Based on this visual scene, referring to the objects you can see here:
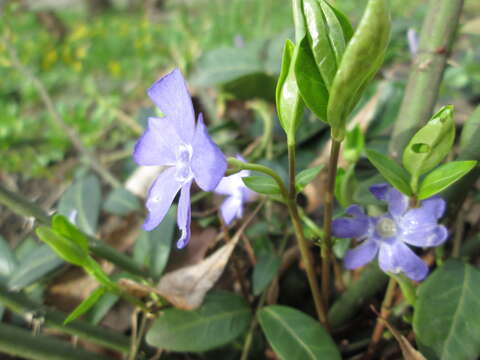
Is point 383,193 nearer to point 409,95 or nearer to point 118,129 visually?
point 409,95

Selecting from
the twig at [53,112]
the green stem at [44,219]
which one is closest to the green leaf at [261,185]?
the green stem at [44,219]

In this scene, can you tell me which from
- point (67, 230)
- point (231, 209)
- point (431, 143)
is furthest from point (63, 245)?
point (431, 143)

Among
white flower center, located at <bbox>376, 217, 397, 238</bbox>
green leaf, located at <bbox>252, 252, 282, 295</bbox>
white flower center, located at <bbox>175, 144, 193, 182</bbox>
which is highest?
white flower center, located at <bbox>175, 144, 193, 182</bbox>

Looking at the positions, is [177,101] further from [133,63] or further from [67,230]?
[133,63]

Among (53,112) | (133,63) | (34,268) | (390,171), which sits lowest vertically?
(133,63)

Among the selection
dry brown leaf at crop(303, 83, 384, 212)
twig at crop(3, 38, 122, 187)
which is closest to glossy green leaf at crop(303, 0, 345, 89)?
dry brown leaf at crop(303, 83, 384, 212)

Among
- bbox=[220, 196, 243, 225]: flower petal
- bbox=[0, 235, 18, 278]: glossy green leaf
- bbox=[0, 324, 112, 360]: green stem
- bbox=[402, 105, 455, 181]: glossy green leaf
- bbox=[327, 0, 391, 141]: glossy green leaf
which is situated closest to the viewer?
bbox=[327, 0, 391, 141]: glossy green leaf

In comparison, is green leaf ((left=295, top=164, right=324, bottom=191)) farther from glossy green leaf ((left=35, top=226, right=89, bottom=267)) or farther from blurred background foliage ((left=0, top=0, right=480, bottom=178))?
blurred background foliage ((left=0, top=0, right=480, bottom=178))
